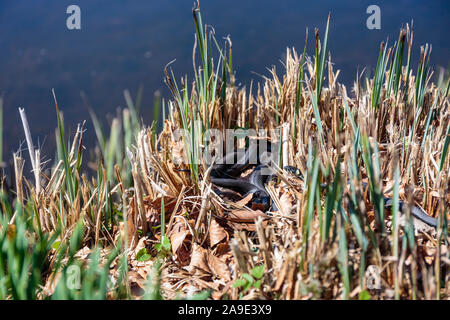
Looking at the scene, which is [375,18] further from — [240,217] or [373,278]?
[373,278]

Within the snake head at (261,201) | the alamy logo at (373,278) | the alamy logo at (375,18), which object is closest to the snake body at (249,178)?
the snake head at (261,201)

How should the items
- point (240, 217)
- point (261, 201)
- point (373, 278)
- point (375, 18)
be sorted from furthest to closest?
1. point (375, 18)
2. point (261, 201)
3. point (240, 217)
4. point (373, 278)

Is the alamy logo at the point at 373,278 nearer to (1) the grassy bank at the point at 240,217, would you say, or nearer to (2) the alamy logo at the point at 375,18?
(1) the grassy bank at the point at 240,217

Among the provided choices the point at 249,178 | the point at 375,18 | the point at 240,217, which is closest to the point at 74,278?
the point at 240,217

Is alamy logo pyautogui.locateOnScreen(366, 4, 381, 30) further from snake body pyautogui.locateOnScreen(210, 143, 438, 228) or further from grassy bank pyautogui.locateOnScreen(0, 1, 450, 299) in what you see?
snake body pyautogui.locateOnScreen(210, 143, 438, 228)

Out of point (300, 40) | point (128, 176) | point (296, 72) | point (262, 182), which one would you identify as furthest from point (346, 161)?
point (300, 40)
